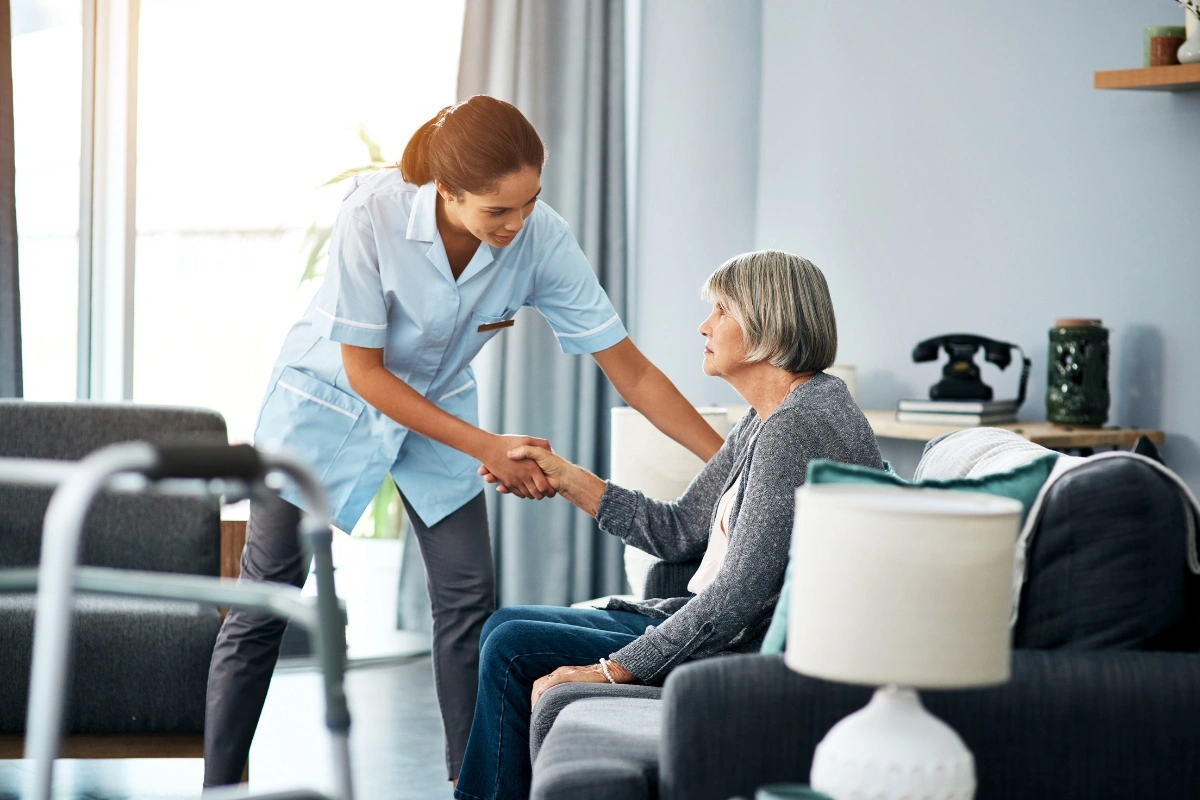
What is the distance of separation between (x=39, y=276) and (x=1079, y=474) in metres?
3.26

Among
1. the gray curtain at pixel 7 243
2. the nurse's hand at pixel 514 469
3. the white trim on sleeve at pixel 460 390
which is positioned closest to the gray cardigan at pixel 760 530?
the nurse's hand at pixel 514 469

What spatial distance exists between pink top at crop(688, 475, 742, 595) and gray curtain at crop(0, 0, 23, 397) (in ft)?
7.10

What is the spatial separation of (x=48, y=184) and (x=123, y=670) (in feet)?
6.31

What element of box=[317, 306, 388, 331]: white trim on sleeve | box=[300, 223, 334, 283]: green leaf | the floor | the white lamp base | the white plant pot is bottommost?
the floor

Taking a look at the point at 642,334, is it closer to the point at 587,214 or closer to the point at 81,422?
the point at 587,214

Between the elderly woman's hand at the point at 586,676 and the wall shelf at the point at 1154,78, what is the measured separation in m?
1.97

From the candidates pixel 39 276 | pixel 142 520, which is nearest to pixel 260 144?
pixel 39 276

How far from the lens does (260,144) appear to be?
4.06 meters

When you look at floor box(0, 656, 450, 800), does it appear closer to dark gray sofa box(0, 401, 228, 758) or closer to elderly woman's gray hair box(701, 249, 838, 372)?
dark gray sofa box(0, 401, 228, 758)

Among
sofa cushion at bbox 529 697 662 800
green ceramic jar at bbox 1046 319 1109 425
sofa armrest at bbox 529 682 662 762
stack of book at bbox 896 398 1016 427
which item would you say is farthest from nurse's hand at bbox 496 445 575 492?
green ceramic jar at bbox 1046 319 1109 425

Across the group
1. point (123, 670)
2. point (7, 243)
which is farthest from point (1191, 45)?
point (7, 243)

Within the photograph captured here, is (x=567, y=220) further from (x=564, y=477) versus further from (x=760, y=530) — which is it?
(x=760, y=530)

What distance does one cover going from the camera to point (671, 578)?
7.75ft

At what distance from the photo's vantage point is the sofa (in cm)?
139
